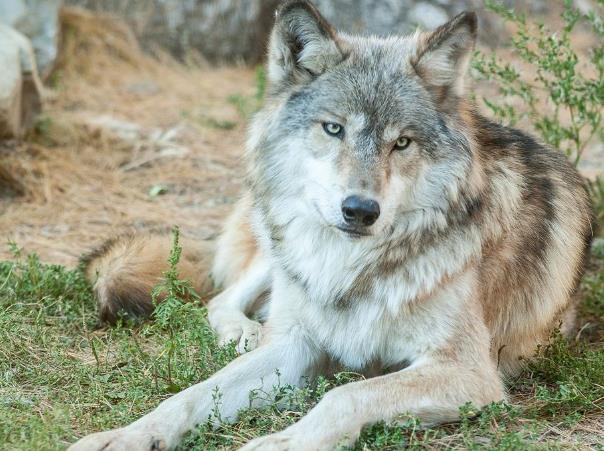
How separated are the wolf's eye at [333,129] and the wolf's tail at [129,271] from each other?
1.41 meters

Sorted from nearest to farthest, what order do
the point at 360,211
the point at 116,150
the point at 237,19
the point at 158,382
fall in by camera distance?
the point at 360,211, the point at 158,382, the point at 116,150, the point at 237,19

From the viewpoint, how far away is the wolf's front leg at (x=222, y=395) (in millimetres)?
3428

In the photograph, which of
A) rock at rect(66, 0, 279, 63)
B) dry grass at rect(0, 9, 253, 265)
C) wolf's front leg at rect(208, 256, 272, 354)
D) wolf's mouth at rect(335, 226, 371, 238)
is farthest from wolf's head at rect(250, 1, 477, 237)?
rock at rect(66, 0, 279, 63)

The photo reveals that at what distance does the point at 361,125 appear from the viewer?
145 inches

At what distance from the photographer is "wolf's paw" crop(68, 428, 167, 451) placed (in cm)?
335

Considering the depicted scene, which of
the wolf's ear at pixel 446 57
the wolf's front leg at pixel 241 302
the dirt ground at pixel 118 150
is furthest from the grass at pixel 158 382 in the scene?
the wolf's ear at pixel 446 57

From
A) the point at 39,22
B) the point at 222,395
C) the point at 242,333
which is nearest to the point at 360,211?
the point at 222,395

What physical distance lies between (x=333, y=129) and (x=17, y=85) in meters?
3.84

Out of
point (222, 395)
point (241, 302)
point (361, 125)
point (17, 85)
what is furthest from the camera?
point (17, 85)

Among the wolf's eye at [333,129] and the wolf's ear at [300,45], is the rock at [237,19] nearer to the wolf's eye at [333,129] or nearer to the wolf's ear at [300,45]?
the wolf's ear at [300,45]

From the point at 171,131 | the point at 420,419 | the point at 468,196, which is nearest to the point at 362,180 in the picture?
the point at 468,196

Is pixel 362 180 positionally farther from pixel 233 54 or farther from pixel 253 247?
pixel 233 54

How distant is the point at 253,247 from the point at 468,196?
1.70 metres

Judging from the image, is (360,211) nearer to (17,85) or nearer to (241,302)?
(241,302)
